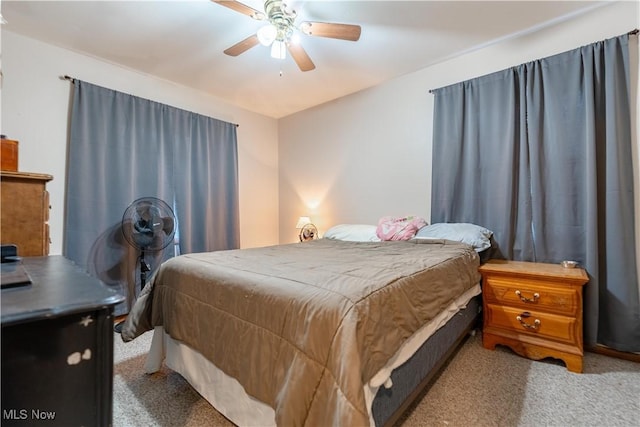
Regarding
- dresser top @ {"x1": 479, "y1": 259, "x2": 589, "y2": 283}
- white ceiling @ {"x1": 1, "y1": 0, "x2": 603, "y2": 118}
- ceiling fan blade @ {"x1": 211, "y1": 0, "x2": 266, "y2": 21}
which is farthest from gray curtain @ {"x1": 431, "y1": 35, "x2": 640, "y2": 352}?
ceiling fan blade @ {"x1": 211, "y1": 0, "x2": 266, "y2": 21}

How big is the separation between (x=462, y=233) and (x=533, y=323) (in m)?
0.75

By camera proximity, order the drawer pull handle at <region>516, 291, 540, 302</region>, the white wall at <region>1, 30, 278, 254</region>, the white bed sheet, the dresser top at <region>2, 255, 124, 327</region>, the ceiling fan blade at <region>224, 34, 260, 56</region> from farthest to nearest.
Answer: the white wall at <region>1, 30, 278, 254</region>, the ceiling fan blade at <region>224, 34, 260, 56</region>, the drawer pull handle at <region>516, 291, 540, 302</region>, the white bed sheet, the dresser top at <region>2, 255, 124, 327</region>

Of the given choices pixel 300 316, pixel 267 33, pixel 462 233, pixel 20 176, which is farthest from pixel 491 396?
pixel 20 176

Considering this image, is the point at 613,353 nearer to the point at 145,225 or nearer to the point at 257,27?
the point at 257,27

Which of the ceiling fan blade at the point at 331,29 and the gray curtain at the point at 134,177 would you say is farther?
the gray curtain at the point at 134,177

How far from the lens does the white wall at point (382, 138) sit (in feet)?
7.22

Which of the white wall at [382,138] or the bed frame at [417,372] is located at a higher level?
the white wall at [382,138]

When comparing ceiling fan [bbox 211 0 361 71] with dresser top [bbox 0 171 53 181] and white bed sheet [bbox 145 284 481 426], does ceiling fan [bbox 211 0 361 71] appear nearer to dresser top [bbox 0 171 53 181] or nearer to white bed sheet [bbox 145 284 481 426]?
dresser top [bbox 0 171 53 181]

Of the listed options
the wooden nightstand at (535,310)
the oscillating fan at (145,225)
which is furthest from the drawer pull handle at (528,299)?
the oscillating fan at (145,225)

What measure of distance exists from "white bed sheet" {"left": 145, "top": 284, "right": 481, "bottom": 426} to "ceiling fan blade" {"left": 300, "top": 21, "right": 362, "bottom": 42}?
5.91 ft

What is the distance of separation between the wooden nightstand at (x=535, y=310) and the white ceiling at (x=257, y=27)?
1.88 meters

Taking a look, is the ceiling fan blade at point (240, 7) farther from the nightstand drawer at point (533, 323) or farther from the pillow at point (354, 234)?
the nightstand drawer at point (533, 323)

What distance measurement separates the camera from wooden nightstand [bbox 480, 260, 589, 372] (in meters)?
1.74

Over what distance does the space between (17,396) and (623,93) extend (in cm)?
319
